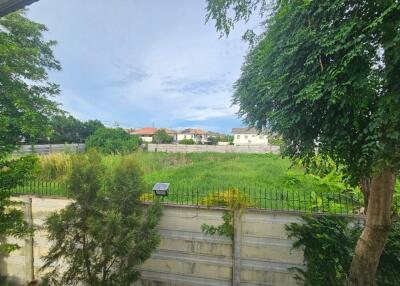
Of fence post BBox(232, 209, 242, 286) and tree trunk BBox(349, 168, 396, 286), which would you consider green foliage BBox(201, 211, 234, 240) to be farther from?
tree trunk BBox(349, 168, 396, 286)

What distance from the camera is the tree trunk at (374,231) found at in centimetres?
283

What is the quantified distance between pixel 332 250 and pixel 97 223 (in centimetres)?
316

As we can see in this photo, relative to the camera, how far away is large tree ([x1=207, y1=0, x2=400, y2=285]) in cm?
181

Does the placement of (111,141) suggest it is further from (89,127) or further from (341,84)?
(341,84)

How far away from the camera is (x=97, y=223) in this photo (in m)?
3.46

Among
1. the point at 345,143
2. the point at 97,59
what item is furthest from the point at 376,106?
the point at 97,59

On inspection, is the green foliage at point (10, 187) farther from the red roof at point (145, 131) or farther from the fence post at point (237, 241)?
the red roof at point (145, 131)

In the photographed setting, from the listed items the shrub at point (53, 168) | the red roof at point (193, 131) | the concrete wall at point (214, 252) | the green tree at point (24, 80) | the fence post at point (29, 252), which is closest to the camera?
the concrete wall at point (214, 252)

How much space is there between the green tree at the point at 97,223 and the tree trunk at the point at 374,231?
99.6 inches

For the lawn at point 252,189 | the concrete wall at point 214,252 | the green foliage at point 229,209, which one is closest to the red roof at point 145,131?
the lawn at point 252,189

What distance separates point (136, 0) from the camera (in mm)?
3652

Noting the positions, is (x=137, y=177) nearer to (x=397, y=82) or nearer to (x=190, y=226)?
(x=190, y=226)

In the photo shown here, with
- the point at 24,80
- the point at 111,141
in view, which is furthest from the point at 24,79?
the point at 111,141

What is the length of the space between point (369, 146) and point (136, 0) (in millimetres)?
3388
